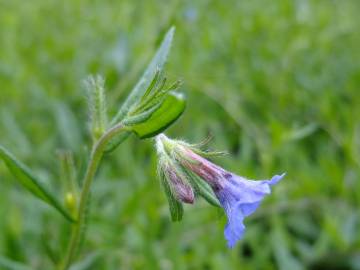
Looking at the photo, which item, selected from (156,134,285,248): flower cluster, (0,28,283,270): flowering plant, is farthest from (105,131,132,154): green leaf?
(156,134,285,248): flower cluster

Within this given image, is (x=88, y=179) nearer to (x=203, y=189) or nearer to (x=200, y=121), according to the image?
(x=203, y=189)

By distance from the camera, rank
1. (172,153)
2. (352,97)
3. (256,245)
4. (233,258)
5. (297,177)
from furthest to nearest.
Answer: (352,97), (297,177), (256,245), (233,258), (172,153)

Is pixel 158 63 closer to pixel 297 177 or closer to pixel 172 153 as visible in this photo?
pixel 172 153

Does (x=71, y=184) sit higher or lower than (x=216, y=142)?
higher

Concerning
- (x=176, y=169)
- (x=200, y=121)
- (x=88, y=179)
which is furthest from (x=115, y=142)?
(x=200, y=121)

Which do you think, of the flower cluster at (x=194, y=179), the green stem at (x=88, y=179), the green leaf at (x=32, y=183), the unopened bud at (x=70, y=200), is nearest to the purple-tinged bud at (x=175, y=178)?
the flower cluster at (x=194, y=179)

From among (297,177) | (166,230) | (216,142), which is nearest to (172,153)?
(166,230)
